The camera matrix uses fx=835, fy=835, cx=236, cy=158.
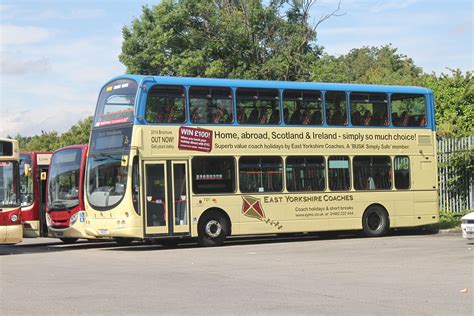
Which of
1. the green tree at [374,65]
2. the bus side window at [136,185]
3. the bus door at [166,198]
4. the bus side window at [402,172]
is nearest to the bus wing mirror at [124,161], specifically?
the bus side window at [136,185]

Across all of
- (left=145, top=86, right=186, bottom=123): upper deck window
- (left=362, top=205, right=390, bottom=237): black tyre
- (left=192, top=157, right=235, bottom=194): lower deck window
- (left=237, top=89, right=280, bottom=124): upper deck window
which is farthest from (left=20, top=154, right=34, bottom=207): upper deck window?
(left=362, top=205, right=390, bottom=237): black tyre

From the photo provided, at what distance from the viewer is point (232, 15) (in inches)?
2048

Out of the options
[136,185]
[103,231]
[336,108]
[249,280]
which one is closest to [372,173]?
[336,108]

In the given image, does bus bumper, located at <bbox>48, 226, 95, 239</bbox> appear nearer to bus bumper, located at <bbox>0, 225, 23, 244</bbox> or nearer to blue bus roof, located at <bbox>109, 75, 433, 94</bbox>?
bus bumper, located at <bbox>0, 225, 23, 244</bbox>

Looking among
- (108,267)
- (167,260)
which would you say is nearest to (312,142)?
(167,260)

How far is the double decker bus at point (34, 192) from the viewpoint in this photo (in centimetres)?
2559

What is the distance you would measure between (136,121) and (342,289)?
10018 mm

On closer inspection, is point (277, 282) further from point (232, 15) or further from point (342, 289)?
point (232, 15)

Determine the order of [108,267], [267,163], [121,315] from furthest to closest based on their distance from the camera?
[267,163], [108,267], [121,315]

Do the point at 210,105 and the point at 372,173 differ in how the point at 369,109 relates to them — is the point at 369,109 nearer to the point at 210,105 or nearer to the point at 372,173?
the point at 372,173

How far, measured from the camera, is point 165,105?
2152 cm

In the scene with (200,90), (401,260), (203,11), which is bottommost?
(401,260)

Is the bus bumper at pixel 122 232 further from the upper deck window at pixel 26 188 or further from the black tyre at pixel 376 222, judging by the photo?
the black tyre at pixel 376 222

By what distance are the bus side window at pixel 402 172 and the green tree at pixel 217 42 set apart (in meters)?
23.7
